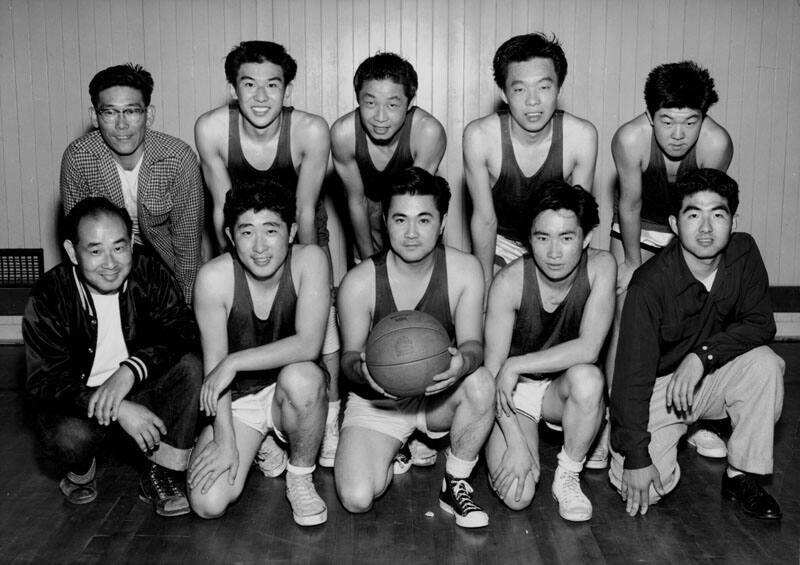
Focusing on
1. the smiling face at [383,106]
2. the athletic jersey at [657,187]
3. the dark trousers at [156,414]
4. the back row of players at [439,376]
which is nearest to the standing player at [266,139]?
the smiling face at [383,106]

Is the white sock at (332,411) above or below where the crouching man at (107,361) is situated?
below

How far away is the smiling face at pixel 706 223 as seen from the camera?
3.36m

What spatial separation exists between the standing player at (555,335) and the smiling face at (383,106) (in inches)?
40.3

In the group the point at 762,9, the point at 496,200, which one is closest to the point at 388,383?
the point at 496,200

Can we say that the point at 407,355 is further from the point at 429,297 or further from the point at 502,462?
the point at 502,462

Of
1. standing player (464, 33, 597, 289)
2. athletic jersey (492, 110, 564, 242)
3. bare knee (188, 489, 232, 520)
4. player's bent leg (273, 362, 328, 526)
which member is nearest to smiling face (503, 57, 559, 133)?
standing player (464, 33, 597, 289)

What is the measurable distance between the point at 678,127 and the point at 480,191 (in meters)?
0.98

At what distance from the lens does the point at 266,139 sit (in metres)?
4.20

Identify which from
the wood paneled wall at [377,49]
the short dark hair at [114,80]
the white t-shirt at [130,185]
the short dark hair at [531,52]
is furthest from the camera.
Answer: the wood paneled wall at [377,49]

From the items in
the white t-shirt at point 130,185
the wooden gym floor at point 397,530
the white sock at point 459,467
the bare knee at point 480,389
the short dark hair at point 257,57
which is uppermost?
the short dark hair at point 257,57

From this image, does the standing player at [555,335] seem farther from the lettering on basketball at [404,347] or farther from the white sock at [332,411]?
the white sock at [332,411]

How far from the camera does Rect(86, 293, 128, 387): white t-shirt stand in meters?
3.52

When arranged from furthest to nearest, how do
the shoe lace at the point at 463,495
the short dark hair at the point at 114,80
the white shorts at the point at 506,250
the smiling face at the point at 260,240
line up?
the white shorts at the point at 506,250
the short dark hair at the point at 114,80
the smiling face at the point at 260,240
the shoe lace at the point at 463,495

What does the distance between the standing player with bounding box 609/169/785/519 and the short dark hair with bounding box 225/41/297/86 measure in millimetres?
1947
